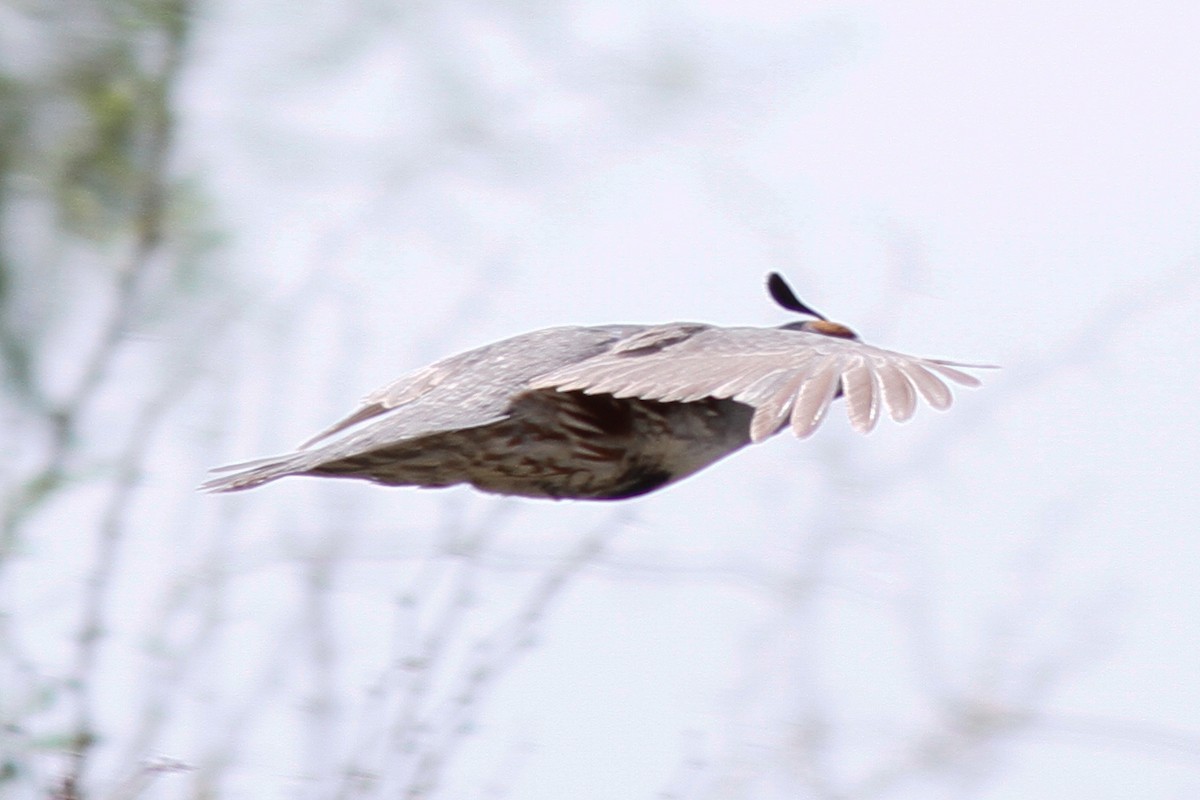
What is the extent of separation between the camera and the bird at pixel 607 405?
4137 mm

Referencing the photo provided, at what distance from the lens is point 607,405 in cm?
467

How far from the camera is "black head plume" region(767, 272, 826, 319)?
5512 millimetres

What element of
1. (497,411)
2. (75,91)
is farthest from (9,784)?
(75,91)

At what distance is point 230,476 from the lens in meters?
4.65

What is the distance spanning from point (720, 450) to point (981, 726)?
1.01m

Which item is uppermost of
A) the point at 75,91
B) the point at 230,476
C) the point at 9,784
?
the point at 75,91

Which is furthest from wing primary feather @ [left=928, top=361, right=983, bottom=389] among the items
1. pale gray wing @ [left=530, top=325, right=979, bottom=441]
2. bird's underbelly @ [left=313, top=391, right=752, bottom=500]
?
bird's underbelly @ [left=313, top=391, right=752, bottom=500]

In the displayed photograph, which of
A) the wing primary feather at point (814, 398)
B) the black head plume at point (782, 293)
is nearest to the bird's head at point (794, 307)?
the black head plume at point (782, 293)

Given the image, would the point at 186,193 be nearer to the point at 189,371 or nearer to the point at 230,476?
the point at 189,371

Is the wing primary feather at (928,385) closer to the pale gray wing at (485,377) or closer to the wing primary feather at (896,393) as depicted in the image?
the wing primary feather at (896,393)

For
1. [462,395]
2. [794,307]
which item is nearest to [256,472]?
[462,395]

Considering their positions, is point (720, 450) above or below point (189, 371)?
below

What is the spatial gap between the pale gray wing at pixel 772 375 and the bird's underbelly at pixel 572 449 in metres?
0.12

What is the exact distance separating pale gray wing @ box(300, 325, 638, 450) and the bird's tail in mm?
226
